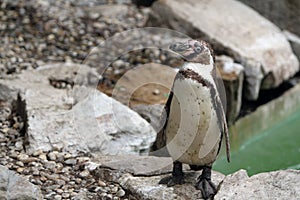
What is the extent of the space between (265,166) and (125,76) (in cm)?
112

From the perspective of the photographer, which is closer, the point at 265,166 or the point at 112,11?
the point at 265,166

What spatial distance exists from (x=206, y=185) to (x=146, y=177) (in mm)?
329

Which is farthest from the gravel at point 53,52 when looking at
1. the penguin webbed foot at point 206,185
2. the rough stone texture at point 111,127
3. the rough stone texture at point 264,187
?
the rough stone texture at point 264,187

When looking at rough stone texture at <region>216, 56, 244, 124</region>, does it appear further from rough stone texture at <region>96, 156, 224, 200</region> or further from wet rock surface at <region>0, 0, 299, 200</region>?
rough stone texture at <region>96, 156, 224, 200</region>

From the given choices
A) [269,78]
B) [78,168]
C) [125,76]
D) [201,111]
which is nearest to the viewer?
[201,111]

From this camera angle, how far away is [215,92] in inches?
104

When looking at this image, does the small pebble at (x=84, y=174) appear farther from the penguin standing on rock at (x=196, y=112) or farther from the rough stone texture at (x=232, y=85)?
the rough stone texture at (x=232, y=85)

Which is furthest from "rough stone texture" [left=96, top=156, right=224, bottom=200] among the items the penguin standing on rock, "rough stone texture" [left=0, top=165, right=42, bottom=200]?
"rough stone texture" [left=0, top=165, right=42, bottom=200]

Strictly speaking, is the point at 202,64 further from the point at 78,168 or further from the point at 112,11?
the point at 112,11

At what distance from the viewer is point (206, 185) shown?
2732 millimetres

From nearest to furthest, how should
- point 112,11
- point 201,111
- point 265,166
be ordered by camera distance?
point 201,111, point 265,166, point 112,11

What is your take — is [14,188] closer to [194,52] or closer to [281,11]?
[194,52]

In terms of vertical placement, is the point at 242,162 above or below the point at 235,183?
below

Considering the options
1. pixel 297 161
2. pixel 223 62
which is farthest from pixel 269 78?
pixel 297 161
